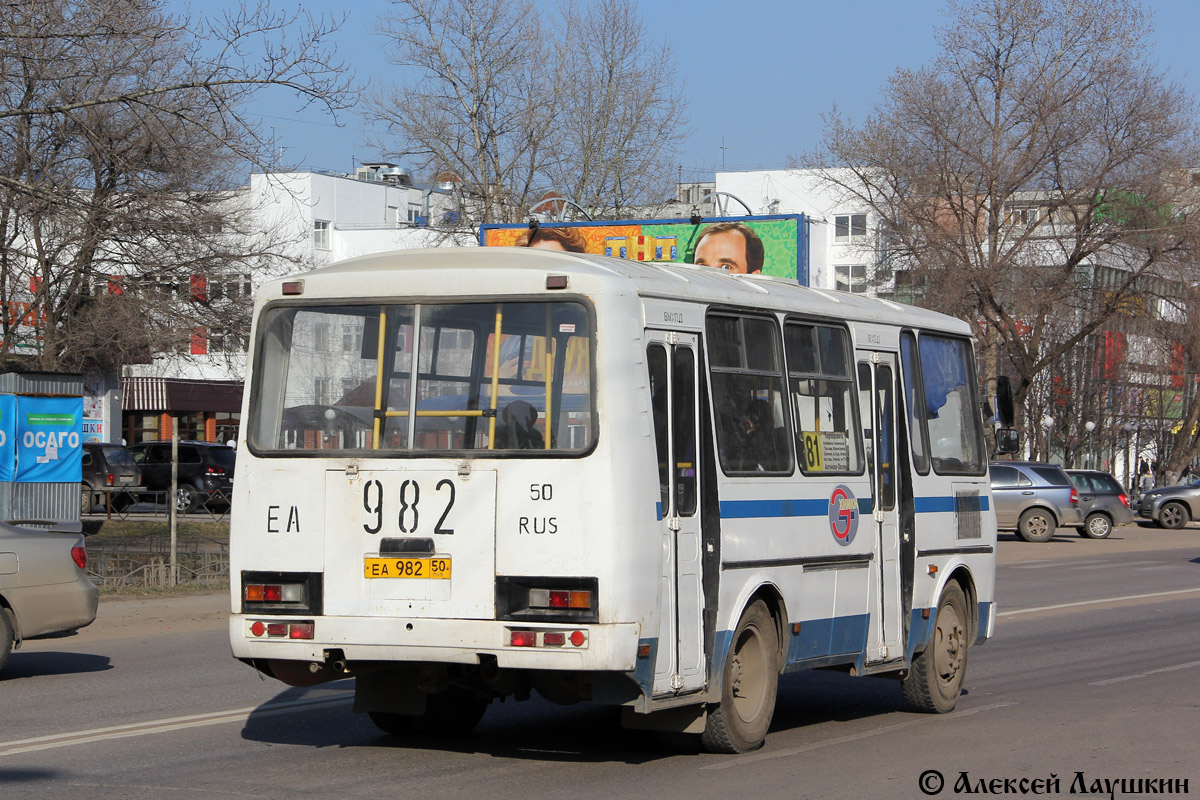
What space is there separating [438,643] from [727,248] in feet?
82.2

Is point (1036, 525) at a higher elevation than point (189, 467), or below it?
below

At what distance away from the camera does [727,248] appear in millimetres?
31953

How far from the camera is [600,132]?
43531 mm

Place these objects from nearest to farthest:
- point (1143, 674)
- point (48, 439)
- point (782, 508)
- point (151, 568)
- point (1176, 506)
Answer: point (782, 508) < point (1143, 674) < point (151, 568) < point (48, 439) < point (1176, 506)

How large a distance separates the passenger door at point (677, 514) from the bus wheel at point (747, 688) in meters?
0.41

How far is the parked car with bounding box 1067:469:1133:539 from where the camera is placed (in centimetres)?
3612

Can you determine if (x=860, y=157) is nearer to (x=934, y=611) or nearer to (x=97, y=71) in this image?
(x=97, y=71)

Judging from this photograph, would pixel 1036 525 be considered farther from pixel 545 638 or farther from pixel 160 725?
pixel 545 638

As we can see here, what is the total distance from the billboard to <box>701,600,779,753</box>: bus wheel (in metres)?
22.2

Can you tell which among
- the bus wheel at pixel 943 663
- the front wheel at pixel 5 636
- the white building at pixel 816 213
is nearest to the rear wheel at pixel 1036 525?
the bus wheel at pixel 943 663

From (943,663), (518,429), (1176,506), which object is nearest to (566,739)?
(518,429)

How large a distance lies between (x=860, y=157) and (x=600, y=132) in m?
7.62

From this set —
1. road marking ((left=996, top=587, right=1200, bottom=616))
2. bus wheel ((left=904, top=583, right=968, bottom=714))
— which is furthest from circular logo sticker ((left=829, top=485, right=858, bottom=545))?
road marking ((left=996, top=587, right=1200, bottom=616))

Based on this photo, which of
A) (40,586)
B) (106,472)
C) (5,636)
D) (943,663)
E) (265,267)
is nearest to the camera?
(943,663)
